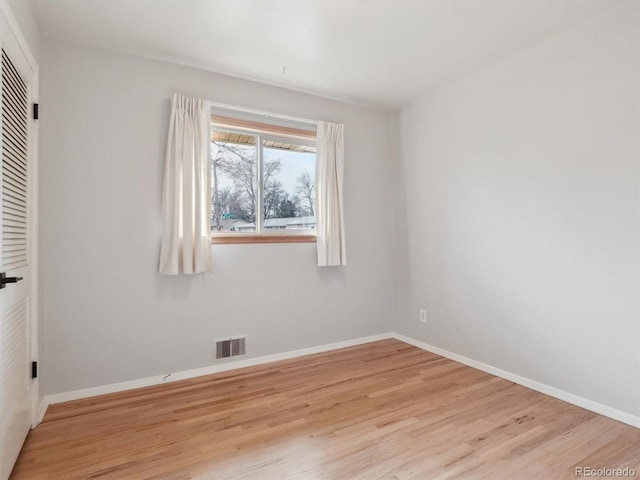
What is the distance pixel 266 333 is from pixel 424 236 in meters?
1.82

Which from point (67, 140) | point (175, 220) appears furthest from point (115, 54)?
point (175, 220)

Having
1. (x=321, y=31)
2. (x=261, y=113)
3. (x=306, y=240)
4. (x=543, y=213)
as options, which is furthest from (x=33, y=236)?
(x=543, y=213)

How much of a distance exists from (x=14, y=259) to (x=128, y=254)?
90cm

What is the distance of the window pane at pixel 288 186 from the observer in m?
3.38

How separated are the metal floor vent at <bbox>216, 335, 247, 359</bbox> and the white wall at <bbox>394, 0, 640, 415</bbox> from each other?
182cm

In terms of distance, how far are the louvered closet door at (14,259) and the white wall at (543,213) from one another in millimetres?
3149

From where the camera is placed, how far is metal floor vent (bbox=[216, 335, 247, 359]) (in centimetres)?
308

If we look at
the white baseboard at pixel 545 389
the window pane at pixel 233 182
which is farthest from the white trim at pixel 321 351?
the window pane at pixel 233 182

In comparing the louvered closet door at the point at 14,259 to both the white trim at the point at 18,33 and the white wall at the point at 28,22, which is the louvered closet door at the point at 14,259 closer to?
the white trim at the point at 18,33

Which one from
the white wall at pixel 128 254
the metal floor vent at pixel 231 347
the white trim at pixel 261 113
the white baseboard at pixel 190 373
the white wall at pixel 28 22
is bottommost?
the white baseboard at pixel 190 373

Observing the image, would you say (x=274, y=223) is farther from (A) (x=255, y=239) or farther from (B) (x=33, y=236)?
(B) (x=33, y=236)

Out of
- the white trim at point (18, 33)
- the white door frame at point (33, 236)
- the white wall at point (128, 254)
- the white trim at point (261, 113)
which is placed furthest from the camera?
the white trim at point (261, 113)

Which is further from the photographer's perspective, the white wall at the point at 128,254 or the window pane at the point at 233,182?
the window pane at the point at 233,182

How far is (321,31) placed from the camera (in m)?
2.46
